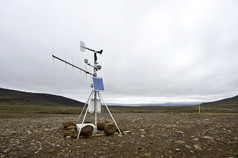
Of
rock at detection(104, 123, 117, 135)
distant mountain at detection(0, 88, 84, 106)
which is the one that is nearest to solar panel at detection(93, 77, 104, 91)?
rock at detection(104, 123, 117, 135)

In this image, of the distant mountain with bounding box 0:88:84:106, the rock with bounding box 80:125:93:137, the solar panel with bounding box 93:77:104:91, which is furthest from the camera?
the distant mountain with bounding box 0:88:84:106

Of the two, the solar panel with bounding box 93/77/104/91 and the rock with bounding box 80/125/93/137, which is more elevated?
the solar panel with bounding box 93/77/104/91

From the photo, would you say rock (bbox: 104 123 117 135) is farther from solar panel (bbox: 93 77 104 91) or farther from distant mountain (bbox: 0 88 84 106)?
distant mountain (bbox: 0 88 84 106)

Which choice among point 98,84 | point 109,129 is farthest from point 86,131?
point 98,84

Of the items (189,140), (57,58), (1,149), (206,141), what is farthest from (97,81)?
(206,141)

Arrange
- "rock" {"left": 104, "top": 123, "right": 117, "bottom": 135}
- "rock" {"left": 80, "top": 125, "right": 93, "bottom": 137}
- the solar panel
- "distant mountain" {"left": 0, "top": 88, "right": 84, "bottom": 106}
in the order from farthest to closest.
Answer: "distant mountain" {"left": 0, "top": 88, "right": 84, "bottom": 106}
the solar panel
"rock" {"left": 104, "top": 123, "right": 117, "bottom": 135}
"rock" {"left": 80, "top": 125, "right": 93, "bottom": 137}

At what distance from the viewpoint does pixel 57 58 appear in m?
8.98

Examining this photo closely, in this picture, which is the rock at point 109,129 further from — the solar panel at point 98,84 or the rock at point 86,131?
the solar panel at point 98,84

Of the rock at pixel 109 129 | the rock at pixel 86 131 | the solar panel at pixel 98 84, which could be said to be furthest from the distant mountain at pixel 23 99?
the rock at pixel 109 129

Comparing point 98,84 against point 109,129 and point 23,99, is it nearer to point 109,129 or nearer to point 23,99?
point 109,129

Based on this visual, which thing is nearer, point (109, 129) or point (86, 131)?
point (86, 131)

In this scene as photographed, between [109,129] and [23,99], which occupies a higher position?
[23,99]

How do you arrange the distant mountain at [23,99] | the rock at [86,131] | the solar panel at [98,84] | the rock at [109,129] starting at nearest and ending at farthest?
the rock at [86,131]
the rock at [109,129]
the solar panel at [98,84]
the distant mountain at [23,99]

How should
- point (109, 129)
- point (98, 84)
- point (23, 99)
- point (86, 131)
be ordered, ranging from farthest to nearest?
point (23, 99) → point (98, 84) → point (109, 129) → point (86, 131)
